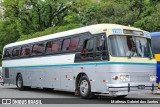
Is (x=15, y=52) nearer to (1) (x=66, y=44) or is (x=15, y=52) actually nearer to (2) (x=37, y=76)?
(2) (x=37, y=76)

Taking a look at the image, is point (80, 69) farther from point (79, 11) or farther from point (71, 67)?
point (79, 11)

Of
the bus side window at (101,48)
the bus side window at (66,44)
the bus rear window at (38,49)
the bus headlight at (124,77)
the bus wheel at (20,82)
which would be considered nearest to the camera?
the bus headlight at (124,77)

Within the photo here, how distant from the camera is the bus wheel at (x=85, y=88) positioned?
50.5 ft

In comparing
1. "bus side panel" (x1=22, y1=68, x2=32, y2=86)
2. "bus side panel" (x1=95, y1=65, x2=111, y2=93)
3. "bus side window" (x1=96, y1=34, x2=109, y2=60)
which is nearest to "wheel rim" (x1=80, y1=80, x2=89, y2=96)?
"bus side panel" (x1=95, y1=65, x2=111, y2=93)

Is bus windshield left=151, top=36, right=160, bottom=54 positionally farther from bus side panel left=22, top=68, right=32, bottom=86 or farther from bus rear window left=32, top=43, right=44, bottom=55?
bus side panel left=22, top=68, right=32, bottom=86

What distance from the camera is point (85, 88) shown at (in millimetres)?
15703

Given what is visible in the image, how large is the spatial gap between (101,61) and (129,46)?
1.30 m

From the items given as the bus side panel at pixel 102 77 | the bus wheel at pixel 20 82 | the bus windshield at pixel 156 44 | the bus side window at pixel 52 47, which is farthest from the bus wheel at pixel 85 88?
the bus wheel at pixel 20 82

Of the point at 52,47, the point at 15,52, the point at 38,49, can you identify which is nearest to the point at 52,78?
the point at 52,47

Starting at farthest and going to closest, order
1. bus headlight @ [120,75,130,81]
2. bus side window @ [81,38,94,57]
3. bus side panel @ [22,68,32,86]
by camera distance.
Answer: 1. bus side panel @ [22,68,32,86]
2. bus side window @ [81,38,94,57]
3. bus headlight @ [120,75,130,81]

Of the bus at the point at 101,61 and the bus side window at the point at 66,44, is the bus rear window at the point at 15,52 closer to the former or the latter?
the bus at the point at 101,61

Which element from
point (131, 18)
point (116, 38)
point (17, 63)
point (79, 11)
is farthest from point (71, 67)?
point (79, 11)

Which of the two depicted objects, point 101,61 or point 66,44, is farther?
point 66,44

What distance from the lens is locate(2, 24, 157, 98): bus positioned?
14070mm
